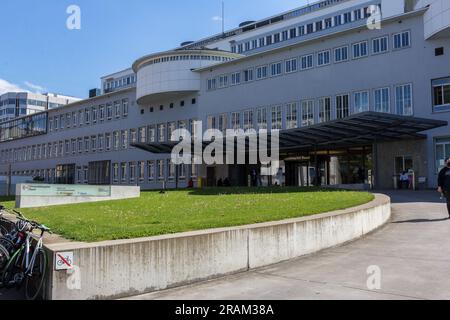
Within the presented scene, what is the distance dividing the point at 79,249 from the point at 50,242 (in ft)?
4.50

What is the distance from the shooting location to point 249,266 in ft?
26.5

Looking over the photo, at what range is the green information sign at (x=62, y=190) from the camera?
2038 cm

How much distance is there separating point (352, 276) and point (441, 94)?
30.4 meters

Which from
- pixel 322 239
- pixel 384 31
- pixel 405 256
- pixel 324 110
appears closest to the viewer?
pixel 405 256

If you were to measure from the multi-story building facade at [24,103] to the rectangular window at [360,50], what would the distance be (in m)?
103

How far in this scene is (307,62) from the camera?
138 feet

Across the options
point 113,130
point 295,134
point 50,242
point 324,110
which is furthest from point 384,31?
point 113,130

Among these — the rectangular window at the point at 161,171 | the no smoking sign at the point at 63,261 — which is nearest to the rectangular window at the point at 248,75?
the rectangular window at the point at 161,171

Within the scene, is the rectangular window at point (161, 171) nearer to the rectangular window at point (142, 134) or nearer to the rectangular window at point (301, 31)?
the rectangular window at point (142, 134)

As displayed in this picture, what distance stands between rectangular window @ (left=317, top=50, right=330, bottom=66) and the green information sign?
24.2 meters

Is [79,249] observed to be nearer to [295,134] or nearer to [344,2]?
[295,134]

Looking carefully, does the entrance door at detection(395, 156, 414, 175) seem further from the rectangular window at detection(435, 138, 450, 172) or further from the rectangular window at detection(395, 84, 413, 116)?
the rectangular window at detection(395, 84, 413, 116)

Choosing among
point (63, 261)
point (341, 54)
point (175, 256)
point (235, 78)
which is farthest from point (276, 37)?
point (63, 261)

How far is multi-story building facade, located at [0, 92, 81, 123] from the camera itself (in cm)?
12988
